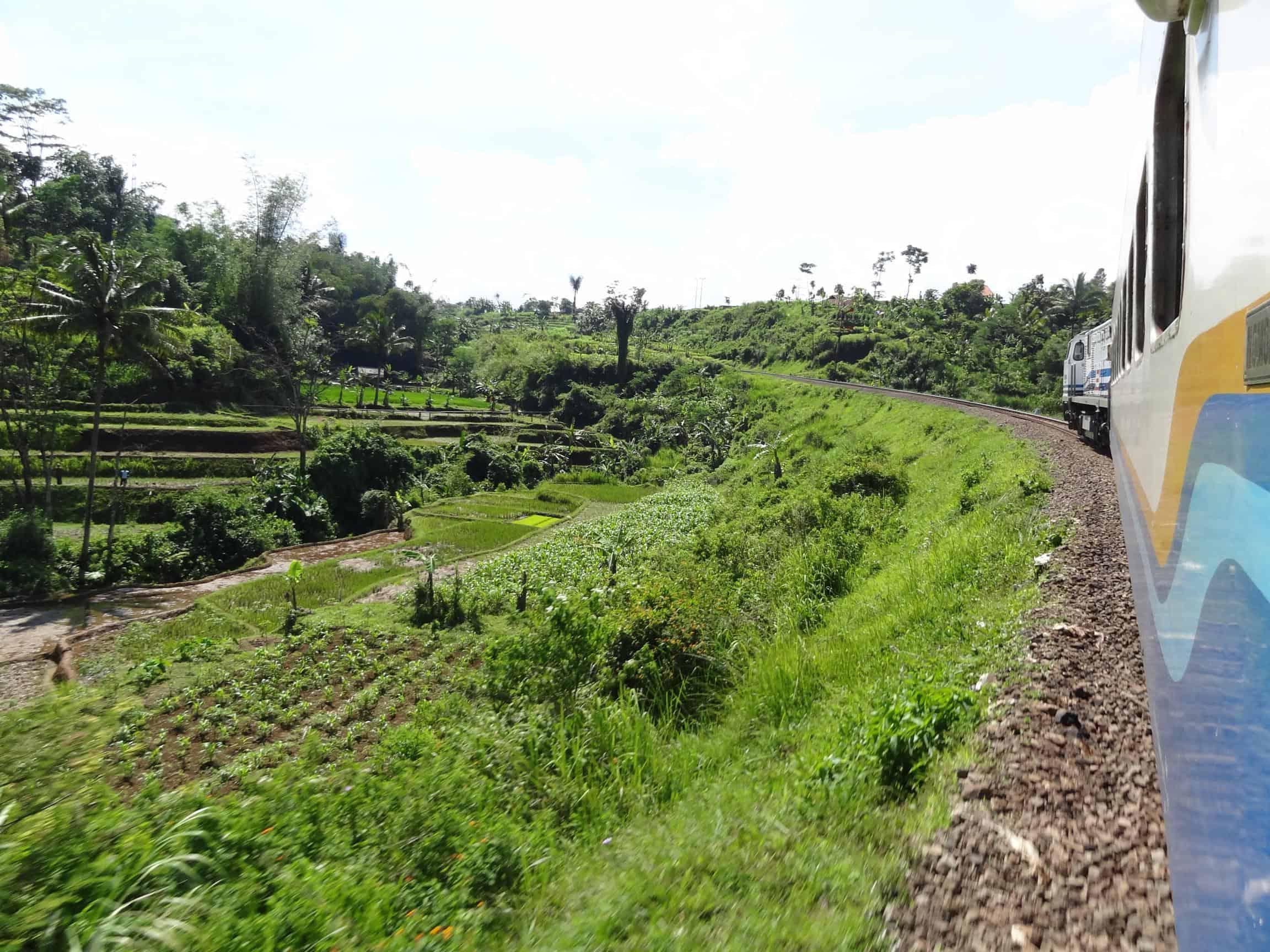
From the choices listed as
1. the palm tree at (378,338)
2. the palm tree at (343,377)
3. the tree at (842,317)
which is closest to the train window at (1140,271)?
the palm tree at (378,338)

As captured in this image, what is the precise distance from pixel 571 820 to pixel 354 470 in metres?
27.5

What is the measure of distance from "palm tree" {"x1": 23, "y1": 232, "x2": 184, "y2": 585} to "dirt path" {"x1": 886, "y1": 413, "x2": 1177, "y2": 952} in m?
23.3

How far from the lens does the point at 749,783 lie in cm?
458

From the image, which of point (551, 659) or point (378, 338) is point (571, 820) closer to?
point (551, 659)

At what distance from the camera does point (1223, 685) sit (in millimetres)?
1385

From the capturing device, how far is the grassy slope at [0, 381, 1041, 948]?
10.6 feet

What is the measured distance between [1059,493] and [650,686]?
22.8ft

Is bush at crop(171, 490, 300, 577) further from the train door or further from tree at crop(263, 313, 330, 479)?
the train door

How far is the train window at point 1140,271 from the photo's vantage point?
402 centimetres

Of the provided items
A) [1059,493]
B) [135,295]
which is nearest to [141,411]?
[135,295]

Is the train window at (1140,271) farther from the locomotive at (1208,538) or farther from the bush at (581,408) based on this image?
the bush at (581,408)

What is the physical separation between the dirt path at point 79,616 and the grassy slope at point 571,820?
275 inches

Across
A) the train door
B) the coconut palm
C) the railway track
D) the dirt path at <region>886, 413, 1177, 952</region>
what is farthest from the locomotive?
the coconut palm

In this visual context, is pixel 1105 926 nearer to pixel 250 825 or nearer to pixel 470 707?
pixel 250 825
